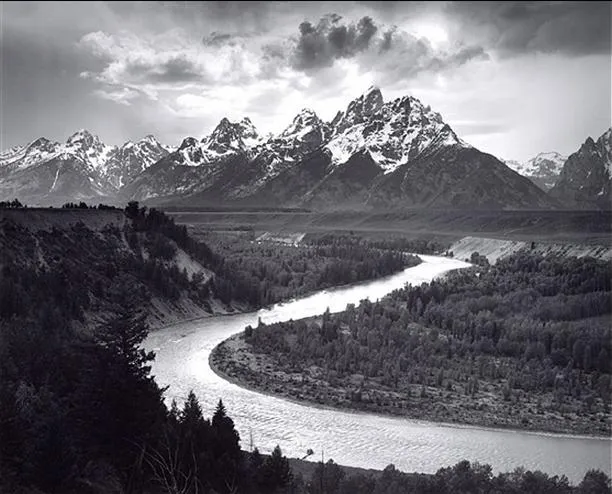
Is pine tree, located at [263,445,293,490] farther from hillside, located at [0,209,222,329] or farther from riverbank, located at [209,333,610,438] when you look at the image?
hillside, located at [0,209,222,329]

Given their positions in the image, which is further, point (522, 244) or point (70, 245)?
point (522, 244)

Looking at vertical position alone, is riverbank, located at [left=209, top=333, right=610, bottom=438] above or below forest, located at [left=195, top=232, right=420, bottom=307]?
below

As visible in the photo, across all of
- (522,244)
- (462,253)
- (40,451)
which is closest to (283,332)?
(40,451)

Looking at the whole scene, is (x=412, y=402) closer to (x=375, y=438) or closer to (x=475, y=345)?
(x=375, y=438)

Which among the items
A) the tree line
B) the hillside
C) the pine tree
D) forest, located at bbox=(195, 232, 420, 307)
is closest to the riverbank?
the tree line

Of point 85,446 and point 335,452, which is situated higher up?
point 85,446

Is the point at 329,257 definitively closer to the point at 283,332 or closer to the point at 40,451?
the point at 283,332

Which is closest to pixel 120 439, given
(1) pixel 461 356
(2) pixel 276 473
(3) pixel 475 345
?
(2) pixel 276 473
